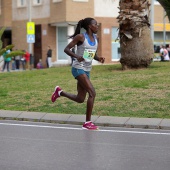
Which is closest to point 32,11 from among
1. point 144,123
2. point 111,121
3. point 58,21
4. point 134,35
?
point 58,21

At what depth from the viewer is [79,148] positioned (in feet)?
29.8

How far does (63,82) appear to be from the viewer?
59.7 feet

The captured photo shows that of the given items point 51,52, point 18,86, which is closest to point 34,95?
point 18,86

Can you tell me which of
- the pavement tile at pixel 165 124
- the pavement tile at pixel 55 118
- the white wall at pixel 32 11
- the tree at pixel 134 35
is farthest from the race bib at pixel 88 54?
the white wall at pixel 32 11

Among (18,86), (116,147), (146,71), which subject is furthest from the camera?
(146,71)

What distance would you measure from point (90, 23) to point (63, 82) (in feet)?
24.0

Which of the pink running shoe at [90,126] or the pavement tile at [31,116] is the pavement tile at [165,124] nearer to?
the pink running shoe at [90,126]

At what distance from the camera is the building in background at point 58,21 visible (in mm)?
41344

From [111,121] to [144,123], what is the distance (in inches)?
28.0

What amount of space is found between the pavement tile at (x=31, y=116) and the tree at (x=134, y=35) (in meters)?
7.97

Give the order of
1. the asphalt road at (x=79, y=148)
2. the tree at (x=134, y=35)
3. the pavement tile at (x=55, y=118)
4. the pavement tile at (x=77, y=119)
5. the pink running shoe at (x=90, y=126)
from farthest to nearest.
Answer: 1. the tree at (x=134, y=35)
2. the pavement tile at (x=55, y=118)
3. the pavement tile at (x=77, y=119)
4. the pink running shoe at (x=90, y=126)
5. the asphalt road at (x=79, y=148)

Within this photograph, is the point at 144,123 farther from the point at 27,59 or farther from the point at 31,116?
the point at 27,59

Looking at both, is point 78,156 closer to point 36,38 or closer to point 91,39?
point 91,39

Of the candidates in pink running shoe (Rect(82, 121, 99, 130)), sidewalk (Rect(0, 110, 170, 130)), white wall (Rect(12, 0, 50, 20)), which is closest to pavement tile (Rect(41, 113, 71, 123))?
sidewalk (Rect(0, 110, 170, 130))
